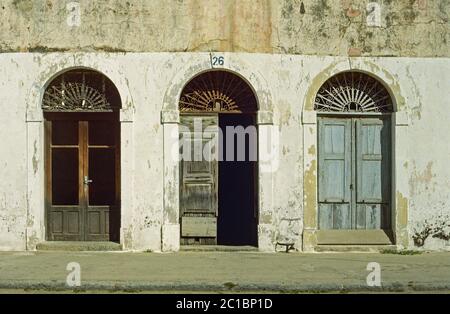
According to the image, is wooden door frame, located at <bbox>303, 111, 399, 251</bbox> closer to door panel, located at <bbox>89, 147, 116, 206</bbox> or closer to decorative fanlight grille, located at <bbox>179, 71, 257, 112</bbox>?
decorative fanlight grille, located at <bbox>179, 71, 257, 112</bbox>

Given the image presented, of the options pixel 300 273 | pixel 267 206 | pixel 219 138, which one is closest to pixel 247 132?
pixel 219 138

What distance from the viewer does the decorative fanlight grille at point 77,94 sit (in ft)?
44.2

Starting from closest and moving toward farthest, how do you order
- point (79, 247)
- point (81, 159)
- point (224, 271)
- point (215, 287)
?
1. point (215, 287)
2. point (224, 271)
3. point (79, 247)
4. point (81, 159)

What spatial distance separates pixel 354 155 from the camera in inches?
536

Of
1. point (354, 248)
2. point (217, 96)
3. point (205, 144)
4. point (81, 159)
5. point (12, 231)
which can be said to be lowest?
point (354, 248)

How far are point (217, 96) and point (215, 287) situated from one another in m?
4.57

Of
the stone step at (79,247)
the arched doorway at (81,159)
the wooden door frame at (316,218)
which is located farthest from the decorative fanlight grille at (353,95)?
the stone step at (79,247)

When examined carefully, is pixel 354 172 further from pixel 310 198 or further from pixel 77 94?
pixel 77 94

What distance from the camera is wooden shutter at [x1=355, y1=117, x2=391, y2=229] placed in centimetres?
1362

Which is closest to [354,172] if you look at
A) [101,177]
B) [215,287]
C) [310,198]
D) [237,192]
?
[310,198]

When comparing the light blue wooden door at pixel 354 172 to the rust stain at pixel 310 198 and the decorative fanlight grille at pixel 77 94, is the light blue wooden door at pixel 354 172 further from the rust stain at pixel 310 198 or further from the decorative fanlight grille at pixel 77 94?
the decorative fanlight grille at pixel 77 94

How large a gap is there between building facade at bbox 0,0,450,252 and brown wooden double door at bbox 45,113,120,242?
0.08 feet

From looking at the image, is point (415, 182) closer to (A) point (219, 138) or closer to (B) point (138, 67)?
(A) point (219, 138)

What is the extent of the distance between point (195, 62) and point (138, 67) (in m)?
0.99
